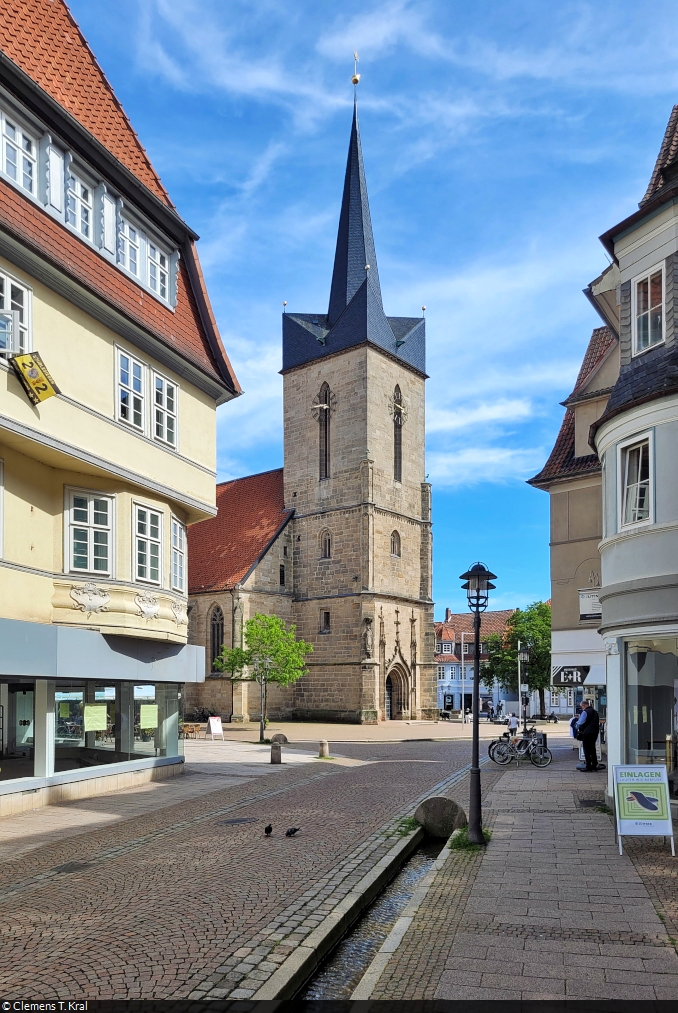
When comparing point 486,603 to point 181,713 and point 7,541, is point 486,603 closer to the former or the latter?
point 7,541

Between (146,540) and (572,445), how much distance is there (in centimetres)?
1492

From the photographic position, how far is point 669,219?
14.9 metres

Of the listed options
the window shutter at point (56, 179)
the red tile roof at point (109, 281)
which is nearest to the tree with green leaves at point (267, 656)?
the red tile roof at point (109, 281)

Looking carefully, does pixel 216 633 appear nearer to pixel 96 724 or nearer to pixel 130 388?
pixel 96 724

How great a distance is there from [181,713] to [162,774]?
75.8 inches

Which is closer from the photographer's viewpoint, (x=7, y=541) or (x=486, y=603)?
(x=486, y=603)

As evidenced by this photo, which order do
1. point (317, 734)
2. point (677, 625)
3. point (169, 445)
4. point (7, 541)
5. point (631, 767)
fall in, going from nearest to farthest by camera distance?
point (631, 767), point (677, 625), point (7, 541), point (169, 445), point (317, 734)

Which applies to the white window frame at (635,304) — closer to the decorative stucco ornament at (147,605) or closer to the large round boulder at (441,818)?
the large round boulder at (441,818)

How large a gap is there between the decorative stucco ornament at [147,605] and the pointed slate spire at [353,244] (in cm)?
3943

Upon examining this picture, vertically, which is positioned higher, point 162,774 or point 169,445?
point 169,445

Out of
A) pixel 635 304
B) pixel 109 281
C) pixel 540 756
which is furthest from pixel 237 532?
pixel 635 304

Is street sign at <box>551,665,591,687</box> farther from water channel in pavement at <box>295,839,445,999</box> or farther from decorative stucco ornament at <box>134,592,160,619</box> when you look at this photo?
water channel in pavement at <box>295,839,445,999</box>

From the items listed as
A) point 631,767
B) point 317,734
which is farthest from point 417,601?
point 631,767

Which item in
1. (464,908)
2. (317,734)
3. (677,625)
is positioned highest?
(677,625)
